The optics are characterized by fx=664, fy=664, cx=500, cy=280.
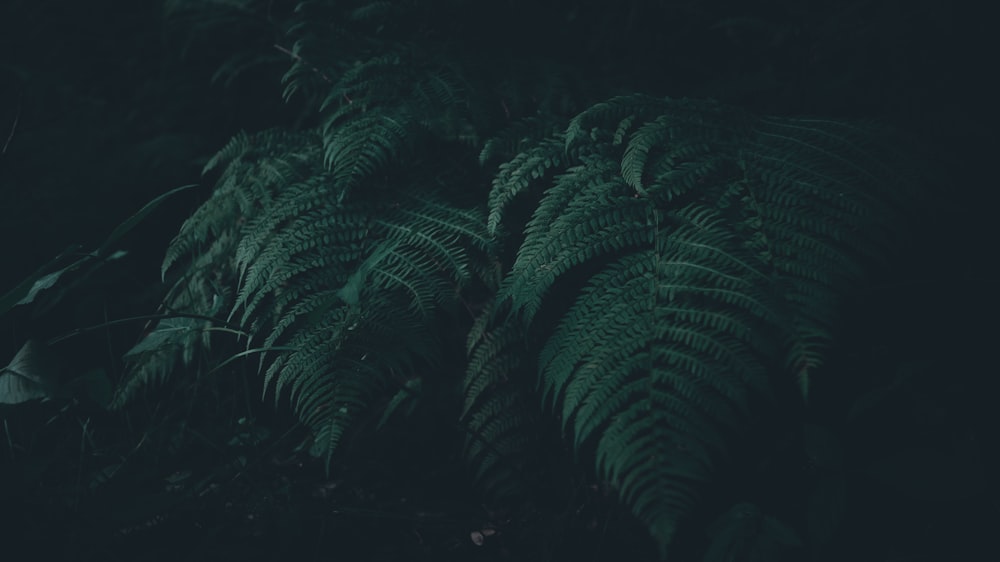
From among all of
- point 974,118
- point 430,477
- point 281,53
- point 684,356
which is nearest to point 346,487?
point 430,477

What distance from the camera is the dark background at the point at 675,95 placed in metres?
1.44

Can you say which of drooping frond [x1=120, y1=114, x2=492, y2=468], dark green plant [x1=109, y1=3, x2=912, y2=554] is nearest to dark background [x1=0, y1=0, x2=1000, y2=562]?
dark green plant [x1=109, y1=3, x2=912, y2=554]

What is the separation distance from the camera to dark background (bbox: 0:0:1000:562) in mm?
1444

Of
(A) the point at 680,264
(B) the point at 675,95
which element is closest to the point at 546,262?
(A) the point at 680,264

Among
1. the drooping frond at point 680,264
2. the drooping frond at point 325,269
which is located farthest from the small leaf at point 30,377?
the drooping frond at point 680,264

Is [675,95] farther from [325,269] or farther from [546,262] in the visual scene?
[325,269]

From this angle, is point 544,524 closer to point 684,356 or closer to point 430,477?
point 430,477

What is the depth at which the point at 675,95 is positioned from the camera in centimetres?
208

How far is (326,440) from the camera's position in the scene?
4.30 ft

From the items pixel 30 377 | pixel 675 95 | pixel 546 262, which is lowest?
pixel 30 377

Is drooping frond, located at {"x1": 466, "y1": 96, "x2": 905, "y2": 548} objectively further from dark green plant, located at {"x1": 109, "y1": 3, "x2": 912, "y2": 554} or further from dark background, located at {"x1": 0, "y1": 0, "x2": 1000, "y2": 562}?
dark background, located at {"x1": 0, "y1": 0, "x2": 1000, "y2": 562}

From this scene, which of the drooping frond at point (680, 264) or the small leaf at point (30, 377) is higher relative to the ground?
the drooping frond at point (680, 264)

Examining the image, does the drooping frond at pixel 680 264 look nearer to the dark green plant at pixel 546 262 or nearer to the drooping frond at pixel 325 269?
the dark green plant at pixel 546 262

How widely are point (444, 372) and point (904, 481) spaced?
1.14m
